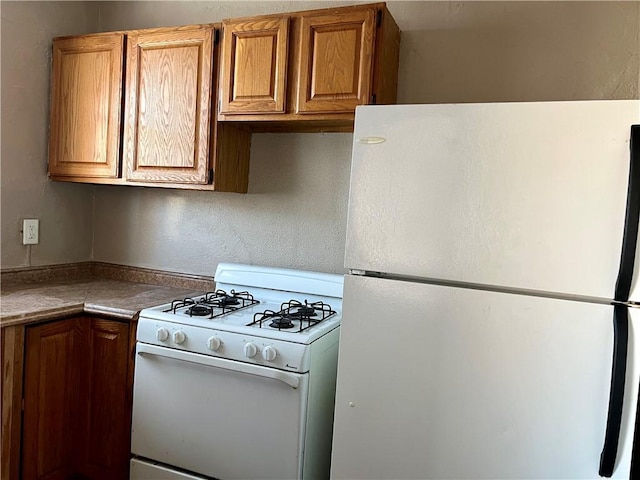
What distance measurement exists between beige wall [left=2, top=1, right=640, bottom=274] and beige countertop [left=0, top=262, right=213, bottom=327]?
17 cm

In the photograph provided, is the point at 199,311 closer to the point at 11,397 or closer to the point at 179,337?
the point at 179,337

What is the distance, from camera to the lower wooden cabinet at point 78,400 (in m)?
1.92

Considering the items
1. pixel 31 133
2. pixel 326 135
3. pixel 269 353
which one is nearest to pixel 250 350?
pixel 269 353

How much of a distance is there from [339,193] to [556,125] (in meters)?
1.14

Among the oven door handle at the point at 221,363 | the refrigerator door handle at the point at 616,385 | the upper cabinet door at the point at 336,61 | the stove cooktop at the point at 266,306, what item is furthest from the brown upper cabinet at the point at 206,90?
the refrigerator door handle at the point at 616,385

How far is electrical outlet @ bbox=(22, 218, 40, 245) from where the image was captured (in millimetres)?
2457

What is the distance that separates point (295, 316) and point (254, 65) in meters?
1.04

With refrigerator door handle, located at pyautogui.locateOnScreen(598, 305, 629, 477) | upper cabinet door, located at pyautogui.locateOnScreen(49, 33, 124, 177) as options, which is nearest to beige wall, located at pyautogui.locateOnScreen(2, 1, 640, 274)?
upper cabinet door, located at pyautogui.locateOnScreen(49, 33, 124, 177)

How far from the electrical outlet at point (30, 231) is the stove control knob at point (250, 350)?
4.80 feet

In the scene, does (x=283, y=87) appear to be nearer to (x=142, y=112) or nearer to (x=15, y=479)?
(x=142, y=112)

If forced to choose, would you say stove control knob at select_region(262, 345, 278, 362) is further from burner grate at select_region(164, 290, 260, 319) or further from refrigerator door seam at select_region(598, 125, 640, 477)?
refrigerator door seam at select_region(598, 125, 640, 477)

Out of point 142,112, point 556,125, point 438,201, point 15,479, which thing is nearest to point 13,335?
point 15,479

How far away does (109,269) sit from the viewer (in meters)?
2.78

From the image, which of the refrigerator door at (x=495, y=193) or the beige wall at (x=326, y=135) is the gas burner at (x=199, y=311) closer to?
the beige wall at (x=326, y=135)
